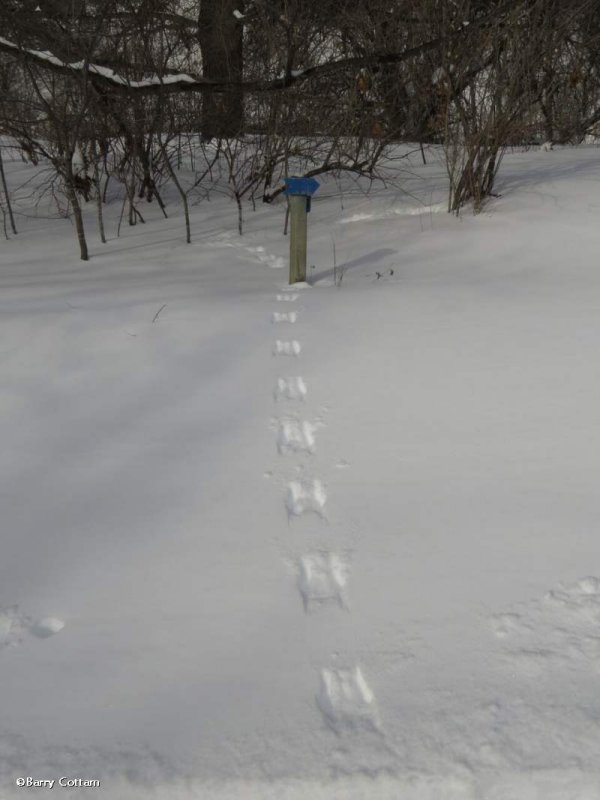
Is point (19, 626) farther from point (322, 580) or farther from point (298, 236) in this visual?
point (298, 236)

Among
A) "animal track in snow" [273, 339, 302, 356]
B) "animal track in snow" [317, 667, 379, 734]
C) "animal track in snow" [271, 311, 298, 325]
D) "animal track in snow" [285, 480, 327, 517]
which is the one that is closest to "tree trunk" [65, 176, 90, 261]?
"animal track in snow" [271, 311, 298, 325]

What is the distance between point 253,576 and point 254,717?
0.55 metres

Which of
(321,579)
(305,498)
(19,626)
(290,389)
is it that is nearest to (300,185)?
(290,389)

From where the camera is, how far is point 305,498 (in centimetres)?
249

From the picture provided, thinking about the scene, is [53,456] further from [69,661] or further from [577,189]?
[577,189]

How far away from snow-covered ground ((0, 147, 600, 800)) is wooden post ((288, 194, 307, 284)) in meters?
0.32

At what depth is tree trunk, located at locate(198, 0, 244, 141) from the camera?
7.23 metres

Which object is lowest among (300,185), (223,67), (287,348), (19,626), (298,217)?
(19,626)

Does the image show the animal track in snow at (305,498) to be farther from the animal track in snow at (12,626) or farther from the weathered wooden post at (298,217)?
the weathered wooden post at (298,217)

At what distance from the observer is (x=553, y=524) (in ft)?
7.40

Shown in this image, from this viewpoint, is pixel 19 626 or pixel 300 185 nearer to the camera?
pixel 19 626

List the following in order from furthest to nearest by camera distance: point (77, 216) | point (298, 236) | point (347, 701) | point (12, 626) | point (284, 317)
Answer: point (77, 216) → point (298, 236) → point (284, 317) → point (12, 626) → point (347, 701)

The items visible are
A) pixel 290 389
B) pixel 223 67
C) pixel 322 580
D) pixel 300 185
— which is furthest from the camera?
pixel 223 67

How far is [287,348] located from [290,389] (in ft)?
1.74
